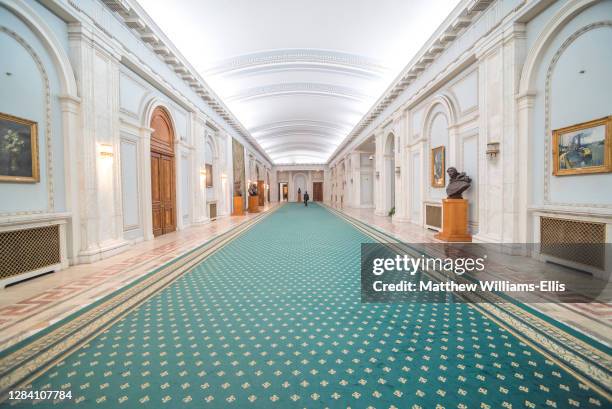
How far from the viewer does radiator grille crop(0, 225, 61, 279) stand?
12.1ft

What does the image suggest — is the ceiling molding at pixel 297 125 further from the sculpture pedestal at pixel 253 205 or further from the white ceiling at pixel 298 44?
the sculpture pedestal at pixel 253 205

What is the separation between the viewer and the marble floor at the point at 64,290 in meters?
2.62

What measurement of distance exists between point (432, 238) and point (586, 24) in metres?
4.37

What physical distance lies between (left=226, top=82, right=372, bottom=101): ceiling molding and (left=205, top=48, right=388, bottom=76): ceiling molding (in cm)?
229

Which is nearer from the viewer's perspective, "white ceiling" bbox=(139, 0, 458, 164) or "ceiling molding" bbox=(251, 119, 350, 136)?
"white ceiling" bbox=(139, 0, 458, 164)

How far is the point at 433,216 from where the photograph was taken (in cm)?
812

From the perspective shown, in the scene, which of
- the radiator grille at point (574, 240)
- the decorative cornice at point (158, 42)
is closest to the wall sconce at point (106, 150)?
the decorative cornice at point (158, 42)

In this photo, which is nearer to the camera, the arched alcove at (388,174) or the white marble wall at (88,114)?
the white marble wall at (88,114)

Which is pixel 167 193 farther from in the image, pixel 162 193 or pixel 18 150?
pixel 18 150

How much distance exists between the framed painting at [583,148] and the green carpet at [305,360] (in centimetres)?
271

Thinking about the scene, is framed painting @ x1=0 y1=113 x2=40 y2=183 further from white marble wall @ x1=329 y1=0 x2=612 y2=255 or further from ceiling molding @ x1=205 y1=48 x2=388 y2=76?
white marble wall @ x1=329 y1=0 x2=612 y2=255

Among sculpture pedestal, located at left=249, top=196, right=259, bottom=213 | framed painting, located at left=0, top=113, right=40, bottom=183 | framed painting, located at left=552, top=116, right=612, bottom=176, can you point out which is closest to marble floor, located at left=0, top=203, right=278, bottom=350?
framed painting, located at left=0, top=113, right=40, bottom=183

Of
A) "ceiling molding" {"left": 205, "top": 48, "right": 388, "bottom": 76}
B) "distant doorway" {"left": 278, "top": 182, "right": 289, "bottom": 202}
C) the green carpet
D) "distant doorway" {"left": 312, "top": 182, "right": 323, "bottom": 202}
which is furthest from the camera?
"distant doorway" {"left": 278, "top": 182, "right": 289, "bottom": 202}

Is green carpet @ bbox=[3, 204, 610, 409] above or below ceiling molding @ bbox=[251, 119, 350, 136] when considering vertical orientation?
below
